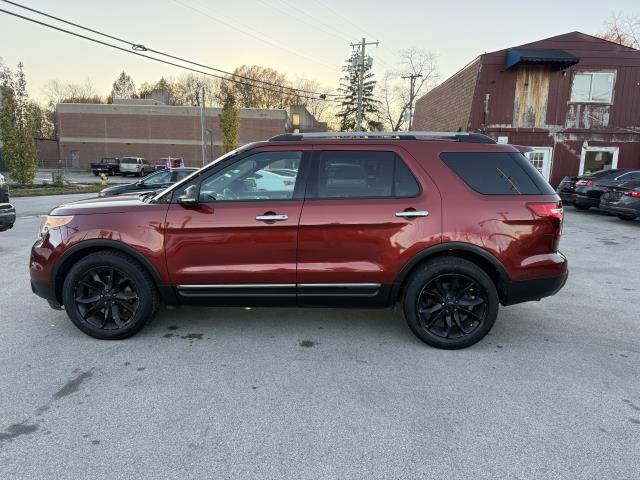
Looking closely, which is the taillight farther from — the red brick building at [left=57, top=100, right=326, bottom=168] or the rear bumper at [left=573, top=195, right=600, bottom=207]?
the red brick building at [left=57, top=100, right=326, bottom=168]

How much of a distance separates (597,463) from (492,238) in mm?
1842

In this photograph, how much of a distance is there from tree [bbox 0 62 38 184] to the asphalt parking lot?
818 inches

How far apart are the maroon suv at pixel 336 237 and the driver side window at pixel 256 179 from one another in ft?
0.04

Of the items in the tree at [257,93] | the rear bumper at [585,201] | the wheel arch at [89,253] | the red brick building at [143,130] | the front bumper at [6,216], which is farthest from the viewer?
the tree at [257,93]

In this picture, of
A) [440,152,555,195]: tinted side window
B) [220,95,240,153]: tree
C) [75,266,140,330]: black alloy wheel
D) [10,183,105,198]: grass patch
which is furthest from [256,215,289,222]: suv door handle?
[220,95,240,153]: tree

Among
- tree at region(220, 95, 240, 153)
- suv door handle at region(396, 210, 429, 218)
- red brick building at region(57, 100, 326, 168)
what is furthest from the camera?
red brick building at region(57, 100, 326, 168)

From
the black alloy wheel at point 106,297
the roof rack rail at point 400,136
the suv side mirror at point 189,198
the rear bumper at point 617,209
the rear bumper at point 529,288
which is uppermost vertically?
the roof rack rail at point 400,136

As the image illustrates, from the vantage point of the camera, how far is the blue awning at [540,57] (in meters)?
17.8

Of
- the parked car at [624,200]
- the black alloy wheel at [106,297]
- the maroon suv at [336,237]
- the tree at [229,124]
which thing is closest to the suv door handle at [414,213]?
the maroon suv at [336,237]

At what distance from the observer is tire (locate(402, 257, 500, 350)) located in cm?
378

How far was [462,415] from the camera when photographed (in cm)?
287

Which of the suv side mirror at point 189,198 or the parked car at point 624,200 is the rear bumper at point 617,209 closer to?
the parked car at point 624,200

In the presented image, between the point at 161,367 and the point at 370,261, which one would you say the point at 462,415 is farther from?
the point at 161,367

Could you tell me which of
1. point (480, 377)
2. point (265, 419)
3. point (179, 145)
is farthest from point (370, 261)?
point (179, 145)
